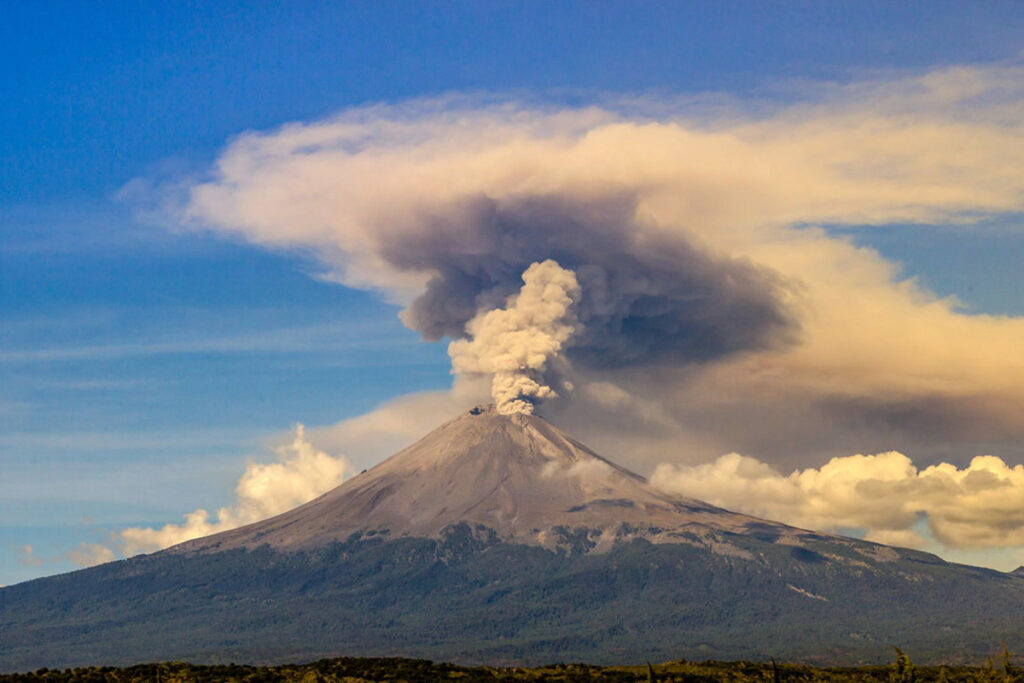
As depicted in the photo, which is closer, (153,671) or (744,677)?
(153,671)

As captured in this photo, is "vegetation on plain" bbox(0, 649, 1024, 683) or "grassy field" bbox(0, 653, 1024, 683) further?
"grassy field" bbox(0, 653, 1024, 683)

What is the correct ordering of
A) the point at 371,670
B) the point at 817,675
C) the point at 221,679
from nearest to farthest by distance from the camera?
the point at 221,679 → the point at 371,670 → the point at 817,675

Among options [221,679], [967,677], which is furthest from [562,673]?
[967,677]

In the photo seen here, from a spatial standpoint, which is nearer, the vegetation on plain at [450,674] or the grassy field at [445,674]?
the vegetation on plain at [450,674]

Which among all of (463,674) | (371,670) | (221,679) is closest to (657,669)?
(463,674)

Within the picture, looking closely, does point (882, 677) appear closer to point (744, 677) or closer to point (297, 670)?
point (744, 677)

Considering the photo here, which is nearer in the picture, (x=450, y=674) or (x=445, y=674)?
(x=445, y=674)

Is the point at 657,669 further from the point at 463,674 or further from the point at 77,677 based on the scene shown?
the point at 77,677

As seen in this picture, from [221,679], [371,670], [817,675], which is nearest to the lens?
[221,679]
